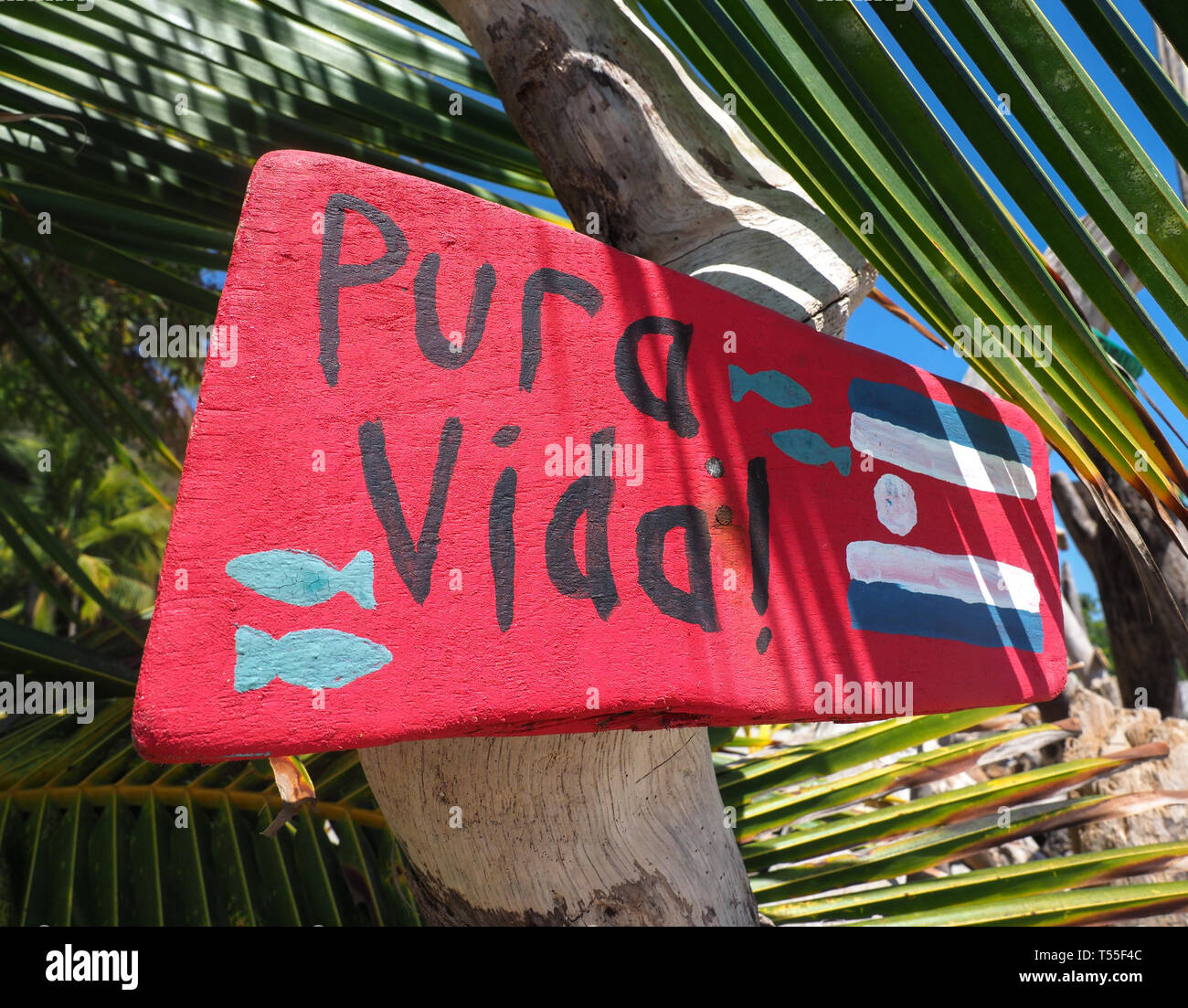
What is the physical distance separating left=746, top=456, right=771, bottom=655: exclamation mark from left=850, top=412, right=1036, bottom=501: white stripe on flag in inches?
7.2

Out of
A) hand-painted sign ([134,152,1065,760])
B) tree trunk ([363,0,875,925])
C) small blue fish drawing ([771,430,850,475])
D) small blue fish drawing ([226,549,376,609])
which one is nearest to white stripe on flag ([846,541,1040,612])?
hand-painted sign ([134,152,1065,760])

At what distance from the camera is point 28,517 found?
5.13 feet

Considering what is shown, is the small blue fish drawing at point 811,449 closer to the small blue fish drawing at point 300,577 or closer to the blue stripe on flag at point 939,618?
the blue stripe on flag at point 939,618

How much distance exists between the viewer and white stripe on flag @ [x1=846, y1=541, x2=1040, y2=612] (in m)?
1.08

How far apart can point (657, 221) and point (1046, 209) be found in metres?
0.53

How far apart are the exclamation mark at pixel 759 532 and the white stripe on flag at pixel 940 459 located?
182 millimetres

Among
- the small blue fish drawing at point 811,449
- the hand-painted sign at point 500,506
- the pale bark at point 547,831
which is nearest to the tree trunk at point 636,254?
the pale bark at point 547,831

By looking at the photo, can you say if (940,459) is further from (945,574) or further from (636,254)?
(636,254)

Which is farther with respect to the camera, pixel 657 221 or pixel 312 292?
pixel 657 221

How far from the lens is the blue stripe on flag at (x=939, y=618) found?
106 centimetres

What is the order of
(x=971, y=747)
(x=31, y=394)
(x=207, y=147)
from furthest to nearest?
(x=31, y=394) → (x=971, y=747) → (x=207, y=147)

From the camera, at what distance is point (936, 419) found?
1236 millimetres
